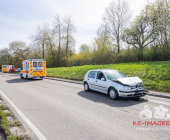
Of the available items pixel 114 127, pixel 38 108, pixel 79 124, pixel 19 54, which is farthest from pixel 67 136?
pixel 19 54

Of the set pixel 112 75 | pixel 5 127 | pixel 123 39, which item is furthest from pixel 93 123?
pixel 123 39

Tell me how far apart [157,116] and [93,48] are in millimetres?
Answer: 25566

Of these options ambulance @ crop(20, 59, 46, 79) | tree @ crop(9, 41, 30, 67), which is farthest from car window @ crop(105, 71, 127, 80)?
tree @ crop(9, 41, 30, 67)

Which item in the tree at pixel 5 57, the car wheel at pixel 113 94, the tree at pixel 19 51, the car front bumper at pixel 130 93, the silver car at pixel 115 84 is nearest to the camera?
the car front bumper at pixel 130 93

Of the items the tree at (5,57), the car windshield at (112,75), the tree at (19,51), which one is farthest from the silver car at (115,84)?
the tree at (5,57)

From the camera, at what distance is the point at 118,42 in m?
29.2

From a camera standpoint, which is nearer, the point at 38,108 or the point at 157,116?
the point at 157,116

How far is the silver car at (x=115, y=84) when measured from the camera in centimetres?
680

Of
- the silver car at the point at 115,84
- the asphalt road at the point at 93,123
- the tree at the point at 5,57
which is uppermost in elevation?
the tree at the point at 5,57

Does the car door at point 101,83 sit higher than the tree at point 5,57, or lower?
lower

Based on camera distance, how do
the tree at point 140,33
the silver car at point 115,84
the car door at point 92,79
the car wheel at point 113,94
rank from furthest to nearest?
1. the tree at point 140,33
2. the car door at point 92,79
3. the car wheel at point 113,94
4. the silver car at point 115,84

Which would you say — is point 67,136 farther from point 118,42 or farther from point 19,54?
point 19,54

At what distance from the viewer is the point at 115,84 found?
7215mm

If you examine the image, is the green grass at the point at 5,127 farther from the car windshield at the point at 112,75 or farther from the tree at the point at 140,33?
the tree at the point at 140,33
